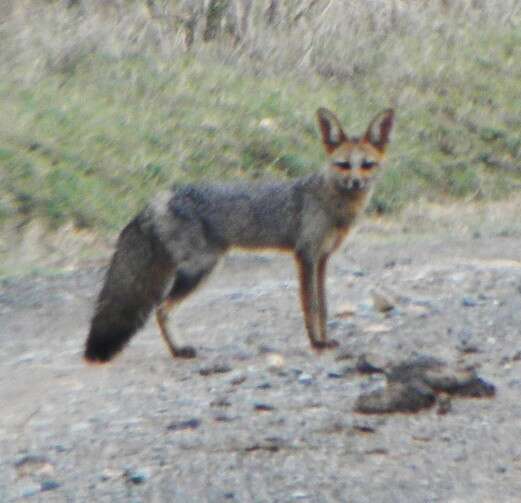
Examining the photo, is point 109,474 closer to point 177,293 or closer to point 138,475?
point 138,475

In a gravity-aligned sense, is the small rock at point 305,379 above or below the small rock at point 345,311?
above

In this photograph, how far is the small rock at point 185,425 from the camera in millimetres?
5918

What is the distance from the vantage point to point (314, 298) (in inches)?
311

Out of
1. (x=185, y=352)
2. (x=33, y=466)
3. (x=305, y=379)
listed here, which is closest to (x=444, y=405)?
(x=305, y=379)

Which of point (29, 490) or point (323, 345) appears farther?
point (323, 345)

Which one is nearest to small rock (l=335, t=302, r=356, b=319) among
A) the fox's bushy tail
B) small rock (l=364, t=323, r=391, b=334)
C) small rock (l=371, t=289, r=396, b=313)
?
small rock (l=371, t=289, r=396, b=313)

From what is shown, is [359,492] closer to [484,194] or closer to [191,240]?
[191,240]

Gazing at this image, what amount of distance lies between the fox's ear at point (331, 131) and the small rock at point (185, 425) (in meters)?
2.67

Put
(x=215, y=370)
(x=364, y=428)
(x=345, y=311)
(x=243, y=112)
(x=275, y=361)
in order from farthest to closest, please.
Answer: (x=243, y=112), (x=345, y=311), (x=275, y=361), (x=215, y=370), (x=364, y=428)

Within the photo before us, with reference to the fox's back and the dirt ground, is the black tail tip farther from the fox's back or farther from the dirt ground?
the fox's back

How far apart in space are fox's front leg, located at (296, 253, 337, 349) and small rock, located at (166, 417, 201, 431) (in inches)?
70.9

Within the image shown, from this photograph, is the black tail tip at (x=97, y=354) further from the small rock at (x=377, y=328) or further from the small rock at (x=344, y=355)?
the small rock at (x=377, y=328)

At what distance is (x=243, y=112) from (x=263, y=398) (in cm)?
781

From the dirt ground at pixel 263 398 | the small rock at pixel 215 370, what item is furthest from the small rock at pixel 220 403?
the small rock at pixel 215 370
